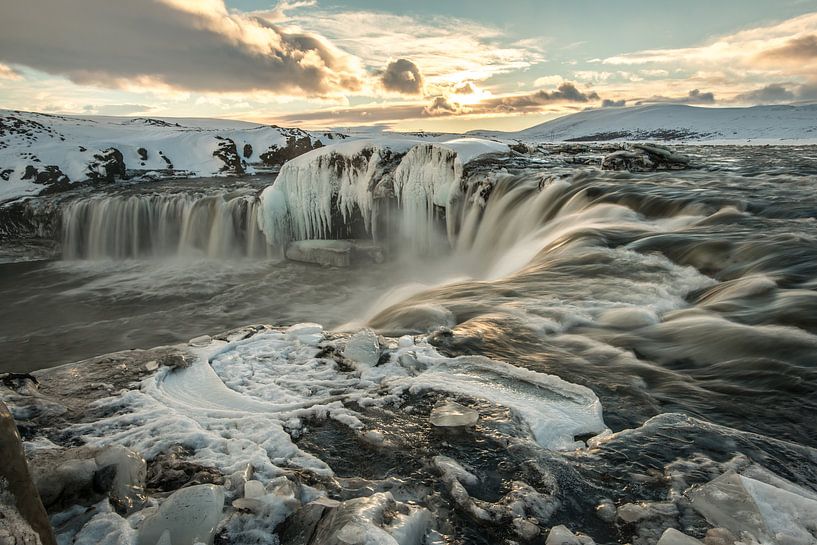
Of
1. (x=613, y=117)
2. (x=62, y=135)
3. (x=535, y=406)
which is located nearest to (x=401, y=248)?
(x=535, y=406)

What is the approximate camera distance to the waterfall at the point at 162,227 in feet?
46.0

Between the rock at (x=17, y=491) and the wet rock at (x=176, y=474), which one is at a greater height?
the rock at (x=17, y=491)

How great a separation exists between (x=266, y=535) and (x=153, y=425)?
4.27 feet

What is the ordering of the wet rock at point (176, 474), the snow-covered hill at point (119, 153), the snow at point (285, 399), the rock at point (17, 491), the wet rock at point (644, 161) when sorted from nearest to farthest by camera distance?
the rock at point (17, 491) < the wet rock at point (176, 474) < the snow at point (285, 399) < the wet rock at point (644, 161) < the snow-covered hill at point (119, 153)

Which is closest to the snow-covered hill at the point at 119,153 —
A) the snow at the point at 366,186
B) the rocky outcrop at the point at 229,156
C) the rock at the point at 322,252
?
the rocky outcrop at the point at 229,156

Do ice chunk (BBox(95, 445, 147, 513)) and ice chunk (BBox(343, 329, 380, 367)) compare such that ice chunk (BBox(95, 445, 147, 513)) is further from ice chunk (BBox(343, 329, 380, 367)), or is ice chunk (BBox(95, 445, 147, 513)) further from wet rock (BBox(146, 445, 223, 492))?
ice chunk (BBox(343, 329, 380, 367))

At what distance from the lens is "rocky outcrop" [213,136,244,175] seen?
24.8 m

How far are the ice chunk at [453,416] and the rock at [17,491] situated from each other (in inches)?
72.6

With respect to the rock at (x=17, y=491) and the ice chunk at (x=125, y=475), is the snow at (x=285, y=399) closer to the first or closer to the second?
the ice chunk at (x=125, y=475)

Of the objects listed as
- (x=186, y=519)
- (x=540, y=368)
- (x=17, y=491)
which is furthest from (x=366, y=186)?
(x=17, y=491)

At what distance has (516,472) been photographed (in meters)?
2.31

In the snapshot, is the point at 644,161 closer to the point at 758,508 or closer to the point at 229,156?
the point at 758,508

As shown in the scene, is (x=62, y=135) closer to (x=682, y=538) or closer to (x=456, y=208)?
(x=456, y=208)

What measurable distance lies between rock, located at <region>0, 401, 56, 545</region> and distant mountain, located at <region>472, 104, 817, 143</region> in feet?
339
